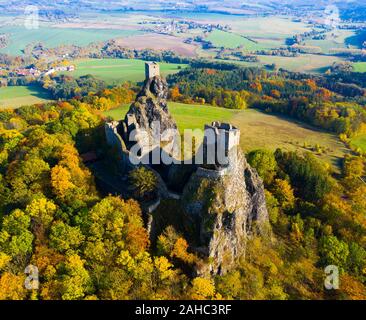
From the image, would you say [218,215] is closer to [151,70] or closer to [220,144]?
[220,144]

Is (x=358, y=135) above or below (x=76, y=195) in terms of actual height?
below

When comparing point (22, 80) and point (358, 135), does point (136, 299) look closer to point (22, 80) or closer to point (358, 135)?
point (358, 135)

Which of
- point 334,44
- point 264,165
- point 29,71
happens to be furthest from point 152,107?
point 334,44

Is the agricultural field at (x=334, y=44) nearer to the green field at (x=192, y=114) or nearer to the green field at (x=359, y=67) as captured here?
the green field at (x=359, y=67)

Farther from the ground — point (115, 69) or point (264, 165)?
point (264, 165)

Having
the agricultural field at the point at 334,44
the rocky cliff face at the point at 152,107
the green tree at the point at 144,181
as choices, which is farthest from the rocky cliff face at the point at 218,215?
the agricultural field at the point at 334,44

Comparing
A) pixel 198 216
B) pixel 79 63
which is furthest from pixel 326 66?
pixel 198 216

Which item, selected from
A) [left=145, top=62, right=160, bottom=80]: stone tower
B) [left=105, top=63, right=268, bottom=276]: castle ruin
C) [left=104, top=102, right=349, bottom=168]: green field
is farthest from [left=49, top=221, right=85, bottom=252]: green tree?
[left=104, top=102, right=349, bottom=168]: green field
